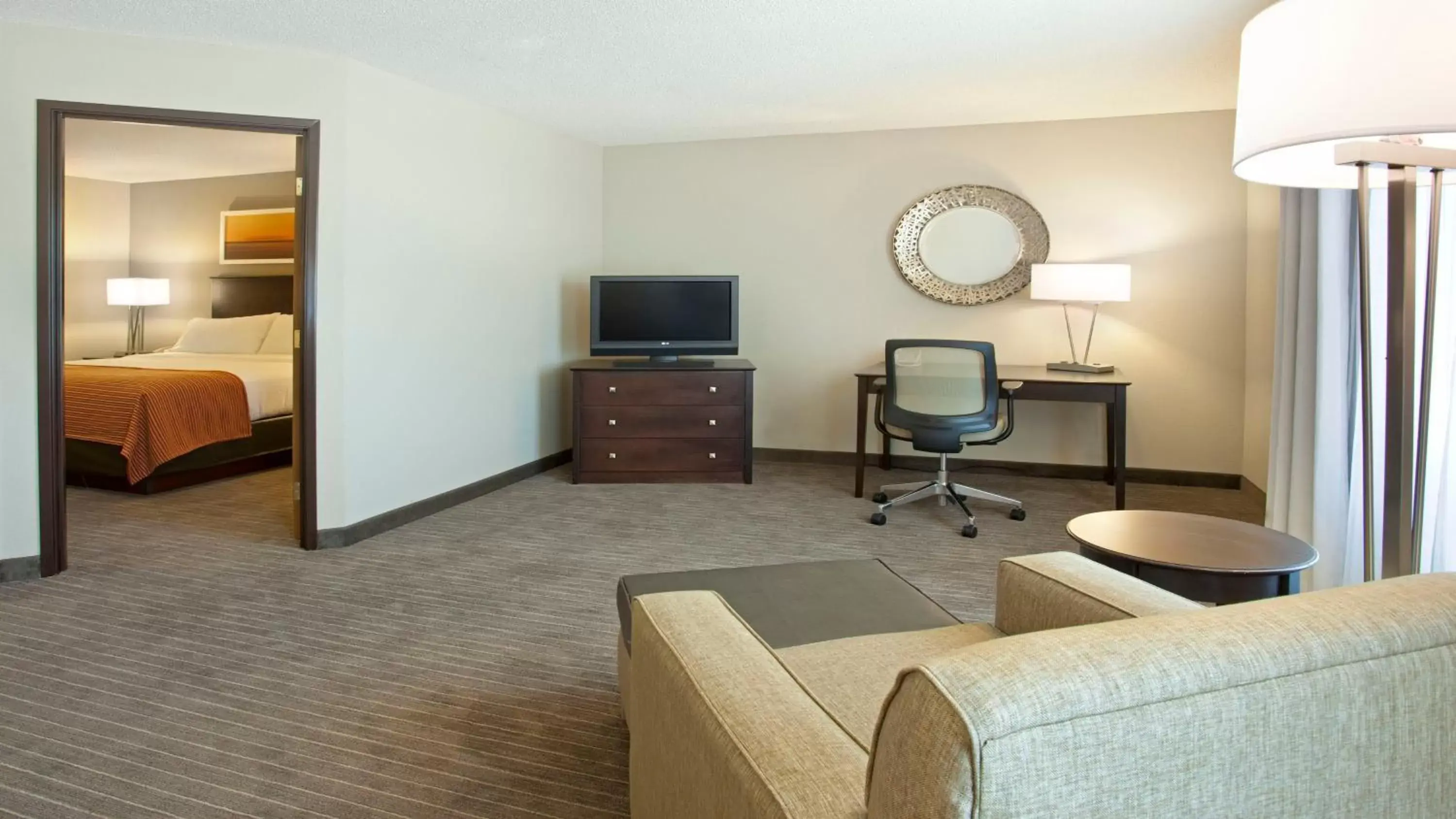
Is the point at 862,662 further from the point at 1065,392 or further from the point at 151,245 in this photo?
the point at 151,245

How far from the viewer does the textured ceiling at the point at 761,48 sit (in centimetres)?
320

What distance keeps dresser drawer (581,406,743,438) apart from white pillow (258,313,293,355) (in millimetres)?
3034

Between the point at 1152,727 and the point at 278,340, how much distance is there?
722 centimetres

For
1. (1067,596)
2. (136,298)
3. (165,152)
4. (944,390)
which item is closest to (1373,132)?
(1067,596)

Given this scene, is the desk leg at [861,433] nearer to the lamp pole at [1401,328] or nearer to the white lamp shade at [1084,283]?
the white lamp shade at [1084,283]

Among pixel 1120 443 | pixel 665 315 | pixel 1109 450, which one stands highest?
pixel 665 315

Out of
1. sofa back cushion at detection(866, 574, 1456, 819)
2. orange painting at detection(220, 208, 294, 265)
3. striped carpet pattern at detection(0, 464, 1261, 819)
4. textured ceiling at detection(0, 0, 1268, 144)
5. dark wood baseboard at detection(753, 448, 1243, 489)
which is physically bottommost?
striped carpet pattern at detection(0, 464, 1261, 819)

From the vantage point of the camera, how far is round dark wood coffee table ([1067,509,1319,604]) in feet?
5.98

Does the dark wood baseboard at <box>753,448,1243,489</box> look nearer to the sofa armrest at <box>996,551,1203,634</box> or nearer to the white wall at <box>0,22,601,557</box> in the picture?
the white wall at <box>0,22,601,557</box>

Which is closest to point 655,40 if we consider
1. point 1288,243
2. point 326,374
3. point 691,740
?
point 326,374

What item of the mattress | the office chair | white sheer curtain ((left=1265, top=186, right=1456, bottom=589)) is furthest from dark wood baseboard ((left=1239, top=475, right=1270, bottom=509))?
the mattress

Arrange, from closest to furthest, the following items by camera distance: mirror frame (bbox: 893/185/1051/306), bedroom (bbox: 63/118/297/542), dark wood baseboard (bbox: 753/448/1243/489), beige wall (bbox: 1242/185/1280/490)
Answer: beige wall (bbox: 1242/185/1280/490) < bedroom (bbox: 63/118/297/542) < dark wood baseboard (bbox: 753/448/1243/489) < mirror frame (bbox: 893/185/1051/306)

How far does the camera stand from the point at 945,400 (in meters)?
4.35

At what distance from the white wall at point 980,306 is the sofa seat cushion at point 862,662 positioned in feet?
13.3
